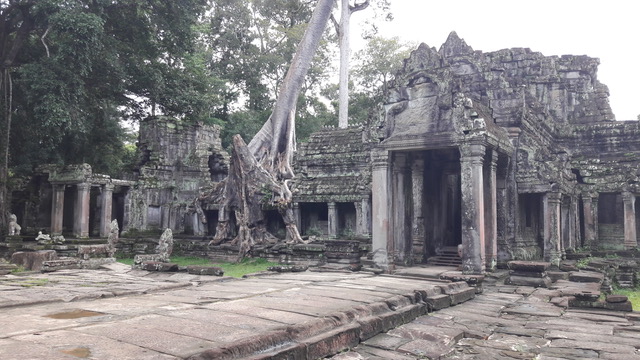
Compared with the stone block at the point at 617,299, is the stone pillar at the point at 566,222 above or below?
above

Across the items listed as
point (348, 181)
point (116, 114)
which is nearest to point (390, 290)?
point (348, 181)

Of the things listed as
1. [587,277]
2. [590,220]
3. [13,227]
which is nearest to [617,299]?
[587,277]

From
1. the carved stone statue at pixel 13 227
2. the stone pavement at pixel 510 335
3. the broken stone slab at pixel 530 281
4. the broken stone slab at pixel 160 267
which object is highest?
the carved stone statue at pixel 13 227

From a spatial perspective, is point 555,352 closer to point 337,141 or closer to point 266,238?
point 266,238

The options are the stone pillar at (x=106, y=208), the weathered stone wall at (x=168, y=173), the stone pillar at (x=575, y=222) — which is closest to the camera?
the stone pillar at (x=575, y=222)

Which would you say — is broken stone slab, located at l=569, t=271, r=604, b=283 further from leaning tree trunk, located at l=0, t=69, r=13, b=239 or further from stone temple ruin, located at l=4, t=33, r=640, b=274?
leaning tree trunk, located at l=0, t=69, r=13, b=239

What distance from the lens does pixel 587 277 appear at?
429 inches

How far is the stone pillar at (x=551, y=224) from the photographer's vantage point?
12961mm

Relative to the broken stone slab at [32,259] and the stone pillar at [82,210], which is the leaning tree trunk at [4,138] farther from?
the broken stone slab at [32,259]

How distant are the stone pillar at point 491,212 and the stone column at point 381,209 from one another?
221 cm

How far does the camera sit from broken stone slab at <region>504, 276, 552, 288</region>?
33.9ft

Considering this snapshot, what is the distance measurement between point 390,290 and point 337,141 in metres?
16.2

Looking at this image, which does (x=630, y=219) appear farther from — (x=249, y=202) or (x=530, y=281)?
(x=249, y=202)

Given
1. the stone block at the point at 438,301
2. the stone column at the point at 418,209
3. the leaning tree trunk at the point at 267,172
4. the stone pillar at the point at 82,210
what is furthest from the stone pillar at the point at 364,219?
the stone block at the point at 438,301
